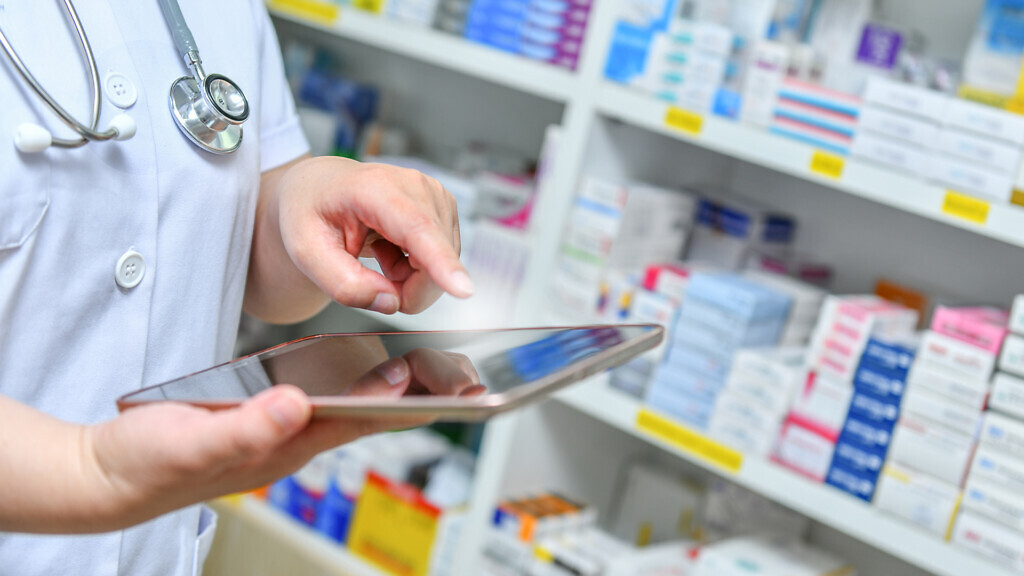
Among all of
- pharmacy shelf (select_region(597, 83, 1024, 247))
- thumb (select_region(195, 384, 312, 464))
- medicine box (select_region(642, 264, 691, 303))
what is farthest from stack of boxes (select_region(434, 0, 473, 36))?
thumb (select_region(195, 384, 312, 464))

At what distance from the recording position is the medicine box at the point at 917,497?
1299 mm

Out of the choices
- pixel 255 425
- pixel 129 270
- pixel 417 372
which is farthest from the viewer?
pixel 129 270

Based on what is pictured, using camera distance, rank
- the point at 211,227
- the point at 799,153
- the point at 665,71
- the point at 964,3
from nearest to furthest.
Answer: the point at 211,227 < the point at 799,153 < the point at 665,71 < the point at 964,3

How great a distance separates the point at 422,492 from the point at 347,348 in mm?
1278

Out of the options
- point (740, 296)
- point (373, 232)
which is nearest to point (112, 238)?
point (373, 232)

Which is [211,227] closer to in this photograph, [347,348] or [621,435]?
[347,348]

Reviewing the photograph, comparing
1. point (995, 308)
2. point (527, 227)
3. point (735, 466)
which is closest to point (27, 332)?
point (735, 466)

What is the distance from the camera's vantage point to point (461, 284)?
24.9 inches

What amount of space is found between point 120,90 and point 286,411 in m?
0.35

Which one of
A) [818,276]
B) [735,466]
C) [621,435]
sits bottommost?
[621,435]

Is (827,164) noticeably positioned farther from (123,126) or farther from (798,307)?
(123,126)

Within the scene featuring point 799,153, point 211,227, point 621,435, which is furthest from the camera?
point 621,435

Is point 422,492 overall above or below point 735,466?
below

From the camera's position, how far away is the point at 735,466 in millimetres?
1459
